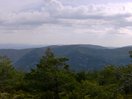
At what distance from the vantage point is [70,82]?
111 feet

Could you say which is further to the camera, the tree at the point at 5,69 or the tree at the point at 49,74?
the tree at the point at 5,69

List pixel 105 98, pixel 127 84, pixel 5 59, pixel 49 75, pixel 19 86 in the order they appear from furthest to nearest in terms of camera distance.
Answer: pixel 5 59
pixel 19 86
pixel 49 75
pixel 105 98
pixel 127 84

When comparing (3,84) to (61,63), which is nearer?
(61,63)

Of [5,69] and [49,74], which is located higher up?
[49,74]

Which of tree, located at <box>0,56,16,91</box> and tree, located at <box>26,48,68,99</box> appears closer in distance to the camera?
tree, located at <box>26,48,68,99</box>

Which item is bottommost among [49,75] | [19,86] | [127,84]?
[19,86]

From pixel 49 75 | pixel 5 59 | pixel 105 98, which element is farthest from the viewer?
pixel 5 59

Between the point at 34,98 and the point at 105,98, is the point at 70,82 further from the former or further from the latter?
the point at 105,98

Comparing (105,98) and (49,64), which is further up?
(49,64)

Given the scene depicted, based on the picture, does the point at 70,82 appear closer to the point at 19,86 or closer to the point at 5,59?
the point at 19,86

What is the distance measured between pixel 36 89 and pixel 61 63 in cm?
456

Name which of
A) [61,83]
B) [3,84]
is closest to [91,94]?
[61,83]

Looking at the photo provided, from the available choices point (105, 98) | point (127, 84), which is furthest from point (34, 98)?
point (127, 84)

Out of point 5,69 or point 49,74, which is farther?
point 5,69
